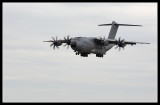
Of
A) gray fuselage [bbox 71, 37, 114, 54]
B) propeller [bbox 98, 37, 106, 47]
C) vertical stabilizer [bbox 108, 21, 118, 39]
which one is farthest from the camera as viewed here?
vertical stabilizer [bbox 108, 21, 118, 39]

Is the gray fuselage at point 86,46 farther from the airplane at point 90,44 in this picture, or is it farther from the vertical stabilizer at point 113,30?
the vertical stabilizer at point 113,30

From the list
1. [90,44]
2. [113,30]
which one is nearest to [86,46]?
[90,44]

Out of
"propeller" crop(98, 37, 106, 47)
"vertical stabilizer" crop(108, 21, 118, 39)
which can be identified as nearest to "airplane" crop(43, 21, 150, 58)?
"propeller" crop(98, 37, 106, 47)

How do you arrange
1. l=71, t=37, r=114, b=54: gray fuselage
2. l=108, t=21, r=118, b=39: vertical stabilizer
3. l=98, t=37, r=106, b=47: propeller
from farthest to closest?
l=108, t=21, r=118, b=39: vertical stabilizer
l=98, t=37, r=106, b=47: propeller
l=71, t=37, r=114, b=54: gray fuselage

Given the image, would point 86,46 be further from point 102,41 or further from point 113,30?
point 113,30

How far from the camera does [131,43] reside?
303 feet

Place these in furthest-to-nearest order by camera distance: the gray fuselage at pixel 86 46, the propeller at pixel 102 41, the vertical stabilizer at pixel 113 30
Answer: the vertical stabilizer at pixel 113 30
the propeller at pixel 102 41
the gray fuselage at pixel 86 46

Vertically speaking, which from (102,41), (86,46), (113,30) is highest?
(113,30)

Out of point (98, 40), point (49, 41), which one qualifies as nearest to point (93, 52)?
point (98, 40)

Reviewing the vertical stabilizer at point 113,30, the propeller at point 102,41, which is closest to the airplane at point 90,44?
the propeller at point 102,41

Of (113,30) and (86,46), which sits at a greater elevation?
(113,30)

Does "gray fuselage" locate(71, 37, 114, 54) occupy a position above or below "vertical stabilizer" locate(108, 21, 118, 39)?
below

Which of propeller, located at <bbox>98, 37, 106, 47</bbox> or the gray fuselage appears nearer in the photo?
the gray fuselage

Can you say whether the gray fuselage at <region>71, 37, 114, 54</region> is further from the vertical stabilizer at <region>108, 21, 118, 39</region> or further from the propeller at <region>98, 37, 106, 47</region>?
the vertical stabilizer at <region>108, 21, 118, 39</region>
